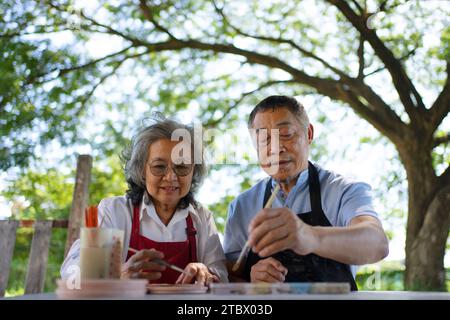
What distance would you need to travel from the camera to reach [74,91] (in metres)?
5.06

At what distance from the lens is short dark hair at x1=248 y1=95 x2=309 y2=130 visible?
184 centimetres

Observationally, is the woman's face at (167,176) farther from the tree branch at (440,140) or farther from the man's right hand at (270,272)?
the tree branch at (440,140)

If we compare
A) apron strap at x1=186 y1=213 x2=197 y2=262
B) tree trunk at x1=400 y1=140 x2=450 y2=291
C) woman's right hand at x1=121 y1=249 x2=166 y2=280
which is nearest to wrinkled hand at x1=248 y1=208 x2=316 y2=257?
woman's right hand at x1=121 y1=249 x2=166 y2=280

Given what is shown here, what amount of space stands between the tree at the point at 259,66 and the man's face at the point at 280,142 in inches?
126

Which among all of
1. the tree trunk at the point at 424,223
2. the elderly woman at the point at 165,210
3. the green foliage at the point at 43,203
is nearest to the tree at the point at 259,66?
the tree trunk at the point at 424,223

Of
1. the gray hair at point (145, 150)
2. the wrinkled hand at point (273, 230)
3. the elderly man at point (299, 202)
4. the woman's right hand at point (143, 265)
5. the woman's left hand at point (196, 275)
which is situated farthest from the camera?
the gray hair at point (145, 150)

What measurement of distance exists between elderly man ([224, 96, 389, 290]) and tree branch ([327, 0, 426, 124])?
10.6 ft

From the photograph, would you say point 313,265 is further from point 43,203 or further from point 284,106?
point 43,203

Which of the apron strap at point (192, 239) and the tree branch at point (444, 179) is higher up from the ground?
the tree branch at point (444, 179)

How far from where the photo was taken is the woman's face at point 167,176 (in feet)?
5.63

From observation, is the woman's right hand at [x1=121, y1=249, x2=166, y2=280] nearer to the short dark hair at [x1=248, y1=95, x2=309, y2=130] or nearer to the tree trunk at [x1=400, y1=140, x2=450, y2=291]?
the short dark hair at [x1=248, y1=95, x2=309, y2=130]

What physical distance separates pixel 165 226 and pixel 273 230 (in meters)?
0.70

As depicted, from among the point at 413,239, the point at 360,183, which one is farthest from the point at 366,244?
the point at 413,239
